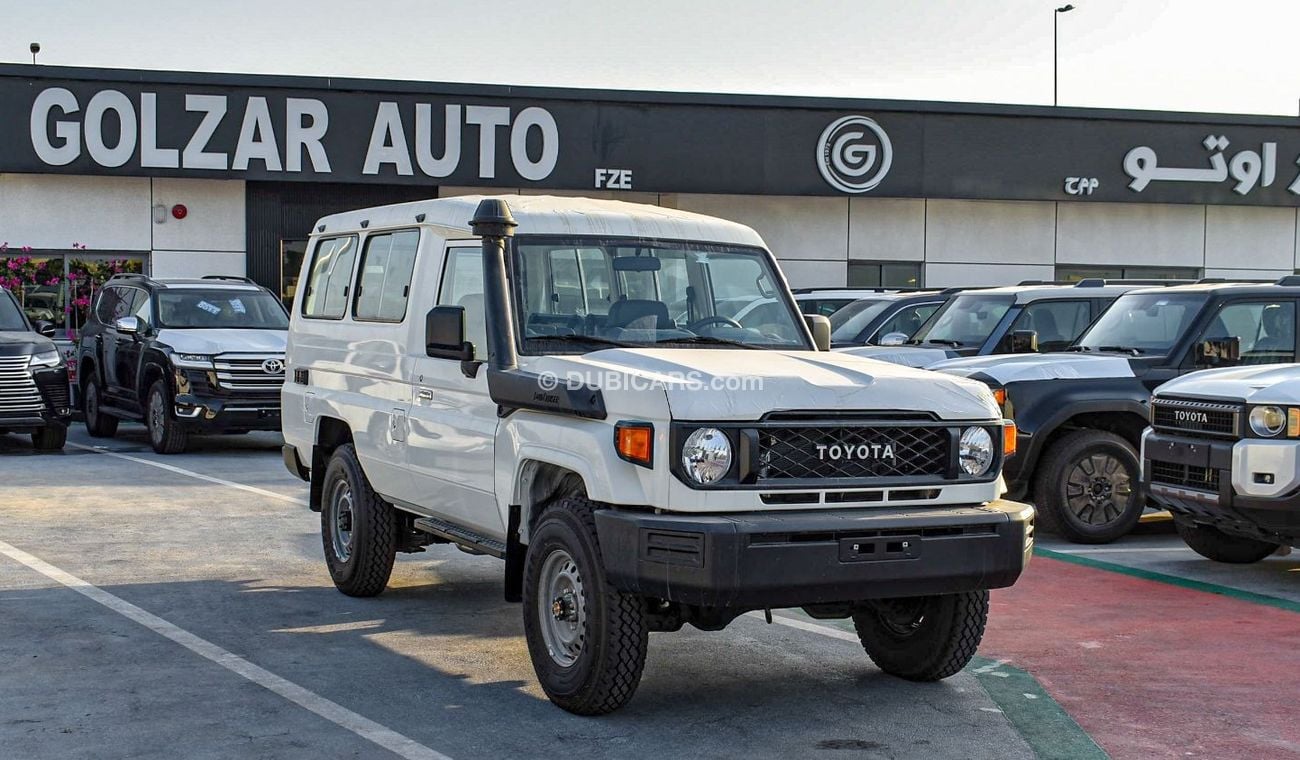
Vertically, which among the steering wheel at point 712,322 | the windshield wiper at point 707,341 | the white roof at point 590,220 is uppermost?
the white roof at point 590,220

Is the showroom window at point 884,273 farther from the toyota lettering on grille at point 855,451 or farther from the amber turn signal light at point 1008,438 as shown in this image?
the toyota lettering on grille at point 855,451

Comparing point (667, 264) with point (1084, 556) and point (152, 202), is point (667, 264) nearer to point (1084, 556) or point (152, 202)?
point (1084, 556)

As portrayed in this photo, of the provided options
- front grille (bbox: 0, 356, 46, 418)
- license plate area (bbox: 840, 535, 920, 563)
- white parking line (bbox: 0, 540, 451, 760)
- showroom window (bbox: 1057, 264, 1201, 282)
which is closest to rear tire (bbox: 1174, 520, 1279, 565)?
license plate area (bbox: 840, 535, 920, 563)

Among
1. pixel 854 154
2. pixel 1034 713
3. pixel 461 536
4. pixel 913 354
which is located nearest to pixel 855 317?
pixel 913 354

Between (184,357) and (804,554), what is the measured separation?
1280 centimetres

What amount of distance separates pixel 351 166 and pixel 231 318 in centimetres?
768

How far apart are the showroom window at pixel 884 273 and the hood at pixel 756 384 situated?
22.4 meters

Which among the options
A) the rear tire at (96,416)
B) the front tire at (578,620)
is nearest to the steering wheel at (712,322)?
the front tire at (578,620)

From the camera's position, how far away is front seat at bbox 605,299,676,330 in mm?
7125

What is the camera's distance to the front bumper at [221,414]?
17.0 meters

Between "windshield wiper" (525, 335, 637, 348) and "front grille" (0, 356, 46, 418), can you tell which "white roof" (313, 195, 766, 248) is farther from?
"front grille" (0, 356, 46, 418)

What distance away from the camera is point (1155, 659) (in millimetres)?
7426

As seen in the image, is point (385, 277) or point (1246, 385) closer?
point (385, 277)

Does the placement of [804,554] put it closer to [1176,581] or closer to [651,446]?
[651,446]
